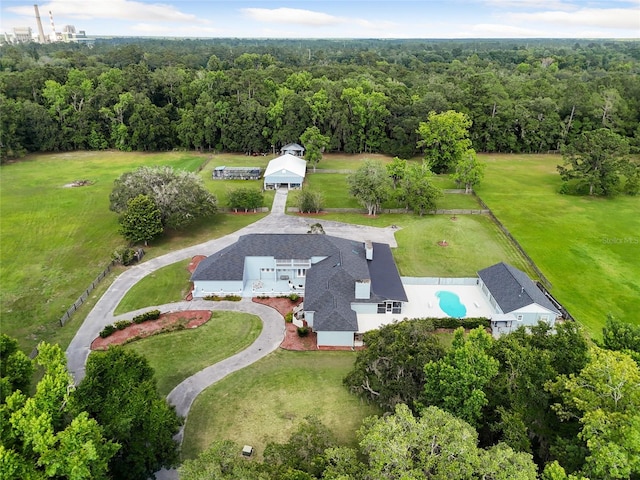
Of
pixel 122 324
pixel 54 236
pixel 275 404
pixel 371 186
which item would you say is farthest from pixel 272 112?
pixel 275 404

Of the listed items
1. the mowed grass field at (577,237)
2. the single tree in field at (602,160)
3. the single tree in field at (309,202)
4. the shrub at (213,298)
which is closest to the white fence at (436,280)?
the mowed grass field at (577,237)

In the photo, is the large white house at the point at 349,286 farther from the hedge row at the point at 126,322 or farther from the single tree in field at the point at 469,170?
the single tree in field at the point at 469,170

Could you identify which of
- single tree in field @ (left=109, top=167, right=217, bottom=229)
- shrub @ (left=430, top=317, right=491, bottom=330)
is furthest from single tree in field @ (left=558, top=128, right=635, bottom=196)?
single tree in field @ (left=109, top=167, right=217, bottom=229)

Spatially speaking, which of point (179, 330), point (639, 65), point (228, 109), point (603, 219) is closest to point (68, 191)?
point (228, 109)

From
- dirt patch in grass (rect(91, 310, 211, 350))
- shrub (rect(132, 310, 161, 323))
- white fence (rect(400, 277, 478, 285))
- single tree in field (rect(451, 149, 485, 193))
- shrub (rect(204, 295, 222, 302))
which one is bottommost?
shrub (rect(204, 295, 222, 302))

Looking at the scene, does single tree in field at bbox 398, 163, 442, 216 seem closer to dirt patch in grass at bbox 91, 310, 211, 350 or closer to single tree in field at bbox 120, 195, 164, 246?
single tree in field at bbox 120, 195, 164, 246
